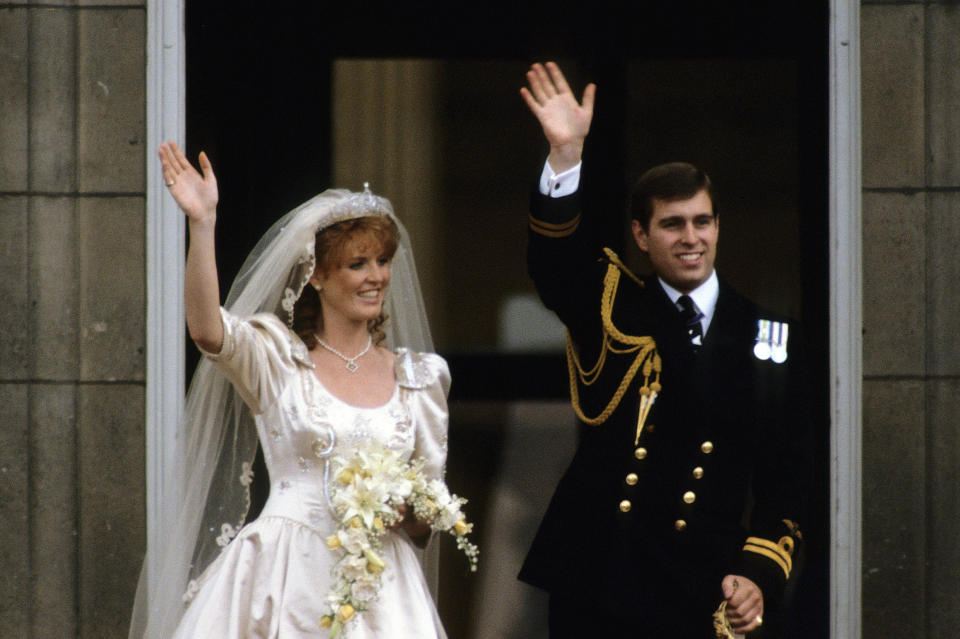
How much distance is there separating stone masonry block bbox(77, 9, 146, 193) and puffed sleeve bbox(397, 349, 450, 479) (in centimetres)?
145

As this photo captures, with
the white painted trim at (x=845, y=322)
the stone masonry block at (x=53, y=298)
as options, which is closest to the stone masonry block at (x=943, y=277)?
the white painted trim at (x=845, y=322)

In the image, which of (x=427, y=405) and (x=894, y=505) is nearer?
(x=427, y=405)

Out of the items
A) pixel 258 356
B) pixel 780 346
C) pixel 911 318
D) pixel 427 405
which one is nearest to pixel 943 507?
pixel 911 318

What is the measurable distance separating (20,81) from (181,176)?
5.23ft

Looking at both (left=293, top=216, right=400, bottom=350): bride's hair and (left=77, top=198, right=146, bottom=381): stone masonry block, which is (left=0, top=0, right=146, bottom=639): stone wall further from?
(left=293, top=216, right=400, bottom=350): bride's hair

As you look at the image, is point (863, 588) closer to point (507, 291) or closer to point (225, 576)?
point (507, 291)

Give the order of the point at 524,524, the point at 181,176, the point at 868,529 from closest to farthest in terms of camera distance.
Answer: the point at 181,176 < the point at 868,529 < the point at 524,524

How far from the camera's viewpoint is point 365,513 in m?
3.76

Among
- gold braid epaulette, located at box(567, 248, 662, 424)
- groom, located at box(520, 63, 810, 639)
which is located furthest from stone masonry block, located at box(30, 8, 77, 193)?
gold braid epaulette, located at box(567, 248, 662, 424)

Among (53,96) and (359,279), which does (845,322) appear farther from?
(53,96)

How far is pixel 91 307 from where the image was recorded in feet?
16.6

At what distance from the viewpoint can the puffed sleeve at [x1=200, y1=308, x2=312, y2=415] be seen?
392cm

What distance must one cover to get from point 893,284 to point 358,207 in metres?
2.04

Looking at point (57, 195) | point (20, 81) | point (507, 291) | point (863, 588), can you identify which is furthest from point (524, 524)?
point (20, 81)
